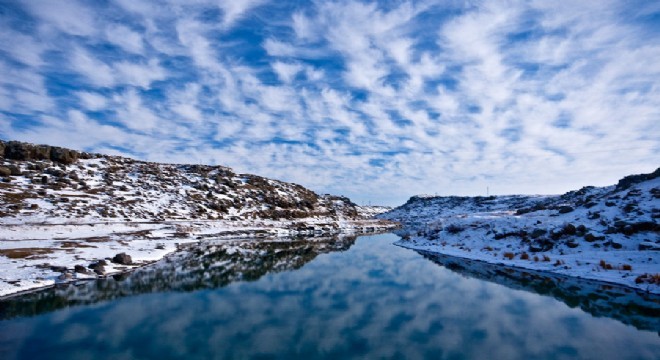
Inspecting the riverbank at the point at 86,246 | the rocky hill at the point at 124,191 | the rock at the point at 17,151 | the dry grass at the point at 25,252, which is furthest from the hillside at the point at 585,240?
the rock at the point at 17,151

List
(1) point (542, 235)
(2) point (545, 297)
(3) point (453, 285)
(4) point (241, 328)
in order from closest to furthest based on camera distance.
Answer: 1. (4) point (241, 328)
2. (2) point (545, 297)
3. (3) point (453, 285)
4. (1) point (542, 235)

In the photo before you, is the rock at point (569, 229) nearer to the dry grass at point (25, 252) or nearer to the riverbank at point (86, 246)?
the riverbank at point (86, 246)

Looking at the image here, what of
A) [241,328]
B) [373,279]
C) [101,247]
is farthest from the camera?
[101,247]

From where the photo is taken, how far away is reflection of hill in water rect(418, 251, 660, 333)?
16.2 m

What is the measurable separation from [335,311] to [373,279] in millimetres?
8706

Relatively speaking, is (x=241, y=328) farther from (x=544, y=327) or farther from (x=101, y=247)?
(x=101, y=247)

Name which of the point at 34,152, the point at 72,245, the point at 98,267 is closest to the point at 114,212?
the point at 72,245

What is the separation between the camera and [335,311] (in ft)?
55.1

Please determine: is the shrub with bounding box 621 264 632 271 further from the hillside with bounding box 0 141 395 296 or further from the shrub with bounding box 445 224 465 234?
the hillside with bounding box 0 141 395 296

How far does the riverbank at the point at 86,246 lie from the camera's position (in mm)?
20766

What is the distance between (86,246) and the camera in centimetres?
3027

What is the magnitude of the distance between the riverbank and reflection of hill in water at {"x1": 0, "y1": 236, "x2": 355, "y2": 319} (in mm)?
1225

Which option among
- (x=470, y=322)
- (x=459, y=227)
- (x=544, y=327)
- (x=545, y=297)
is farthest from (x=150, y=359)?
(x=459, y=227)

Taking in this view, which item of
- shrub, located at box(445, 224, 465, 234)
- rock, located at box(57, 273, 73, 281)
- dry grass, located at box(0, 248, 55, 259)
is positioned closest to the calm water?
rock, located at box(57, 273, 73, 281)
